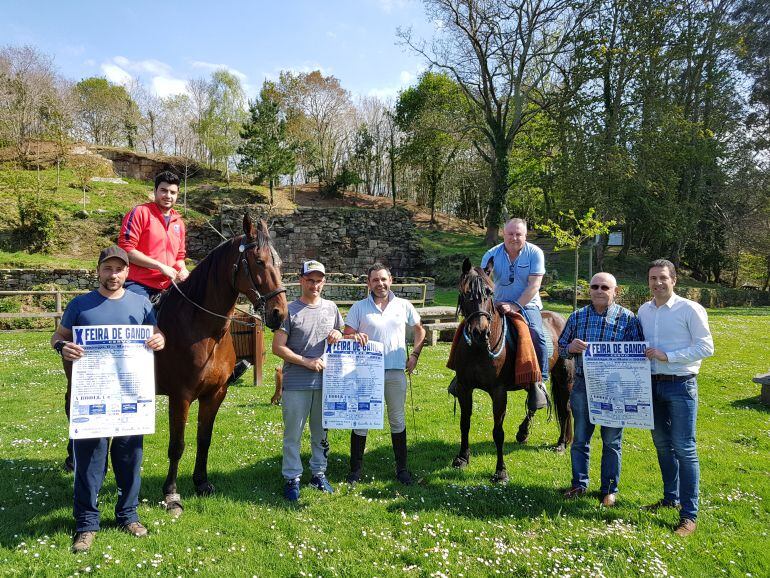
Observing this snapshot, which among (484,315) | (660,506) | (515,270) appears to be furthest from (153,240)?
(660,506)

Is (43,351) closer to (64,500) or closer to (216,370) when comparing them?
(64,500)

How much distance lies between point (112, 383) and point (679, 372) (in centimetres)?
492

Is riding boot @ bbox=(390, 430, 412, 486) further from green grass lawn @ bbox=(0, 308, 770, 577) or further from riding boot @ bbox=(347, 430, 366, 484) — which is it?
riding boot @ bbox=(347, 430, 366, 484)

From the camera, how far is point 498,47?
99.8ft

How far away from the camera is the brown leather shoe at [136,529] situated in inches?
150

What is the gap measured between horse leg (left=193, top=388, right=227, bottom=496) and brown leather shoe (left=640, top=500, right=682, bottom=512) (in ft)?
14.2

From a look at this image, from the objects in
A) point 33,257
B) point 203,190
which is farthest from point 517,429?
point 203,190

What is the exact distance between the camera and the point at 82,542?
11.8 ft

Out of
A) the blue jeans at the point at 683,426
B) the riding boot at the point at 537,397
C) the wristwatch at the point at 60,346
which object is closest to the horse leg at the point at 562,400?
the riding boot at the point at 537,397

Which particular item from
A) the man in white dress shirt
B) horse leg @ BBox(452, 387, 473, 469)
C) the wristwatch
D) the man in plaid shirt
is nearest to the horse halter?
the wristwatch

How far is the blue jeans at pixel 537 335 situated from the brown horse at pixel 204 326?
322 cm

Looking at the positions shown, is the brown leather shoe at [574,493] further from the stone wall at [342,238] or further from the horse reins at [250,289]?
the stone wall at [342,238]

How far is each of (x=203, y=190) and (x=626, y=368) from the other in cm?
3776

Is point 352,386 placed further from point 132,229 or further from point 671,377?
point 671,377
